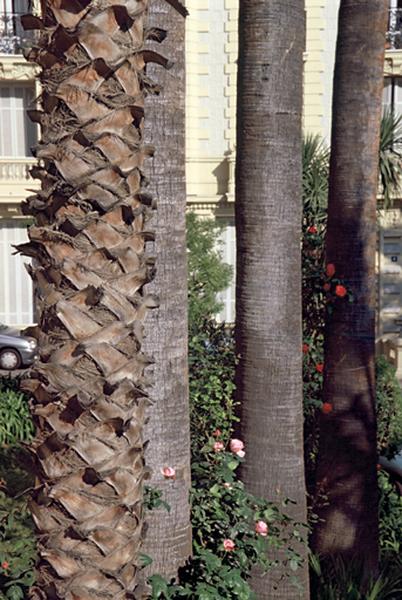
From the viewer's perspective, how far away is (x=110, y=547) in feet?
8.98

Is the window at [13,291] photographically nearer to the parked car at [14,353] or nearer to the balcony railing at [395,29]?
the parked car at [14,353]

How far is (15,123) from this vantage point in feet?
82.5

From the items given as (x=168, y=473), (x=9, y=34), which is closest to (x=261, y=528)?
(x=168, y=473)

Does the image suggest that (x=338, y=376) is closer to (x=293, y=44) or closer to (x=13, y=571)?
(x=293, y=44)

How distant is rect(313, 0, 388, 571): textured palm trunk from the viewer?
6.52 meters

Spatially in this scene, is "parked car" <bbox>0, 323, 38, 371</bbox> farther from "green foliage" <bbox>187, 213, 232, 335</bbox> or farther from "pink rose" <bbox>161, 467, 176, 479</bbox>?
"pink rose" <bbox>161, 467, 176, 479</bbox>

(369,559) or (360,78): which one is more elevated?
(360,78)

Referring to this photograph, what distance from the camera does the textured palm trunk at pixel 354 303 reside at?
6520 millimetres

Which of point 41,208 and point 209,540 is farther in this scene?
point 209,540

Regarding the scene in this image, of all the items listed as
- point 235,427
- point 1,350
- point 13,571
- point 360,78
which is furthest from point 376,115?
point 1,350

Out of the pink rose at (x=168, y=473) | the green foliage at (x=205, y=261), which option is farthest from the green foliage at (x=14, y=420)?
the pink rose at (x=168, y=473)

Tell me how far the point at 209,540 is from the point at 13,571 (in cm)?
98

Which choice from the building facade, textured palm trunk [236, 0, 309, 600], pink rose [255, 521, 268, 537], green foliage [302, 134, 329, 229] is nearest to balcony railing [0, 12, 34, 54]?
the building facade

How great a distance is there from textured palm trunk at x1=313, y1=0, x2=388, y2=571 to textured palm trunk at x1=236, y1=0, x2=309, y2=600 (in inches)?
50.2
